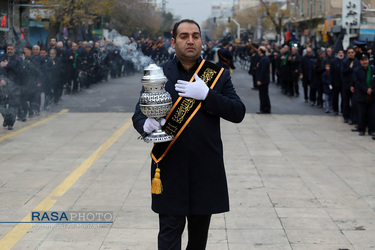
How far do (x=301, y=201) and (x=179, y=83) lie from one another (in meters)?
3.59

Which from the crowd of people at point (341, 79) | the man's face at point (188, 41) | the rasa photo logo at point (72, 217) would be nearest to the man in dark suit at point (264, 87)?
the crowd of people at point (341, 79)

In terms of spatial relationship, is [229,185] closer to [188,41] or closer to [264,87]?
[188,41]

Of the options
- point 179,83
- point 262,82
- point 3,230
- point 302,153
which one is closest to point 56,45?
point 262,82

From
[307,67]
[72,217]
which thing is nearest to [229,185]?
[72,217]

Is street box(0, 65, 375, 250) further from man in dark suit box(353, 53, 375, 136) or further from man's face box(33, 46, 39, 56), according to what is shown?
man's face box(33, 46, 39, 56)

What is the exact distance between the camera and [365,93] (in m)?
12.5

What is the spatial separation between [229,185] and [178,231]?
3.83 m

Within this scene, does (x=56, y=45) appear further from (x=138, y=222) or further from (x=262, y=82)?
(x=138, y=222)

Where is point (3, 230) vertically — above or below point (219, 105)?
below

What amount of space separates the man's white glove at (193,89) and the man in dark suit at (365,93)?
30.2 ft

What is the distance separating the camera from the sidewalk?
5594 millimetres

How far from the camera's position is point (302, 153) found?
1030 centimetres

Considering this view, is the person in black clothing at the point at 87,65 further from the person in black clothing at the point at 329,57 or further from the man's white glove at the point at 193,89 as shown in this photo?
the man's white glove at the point at 193,89

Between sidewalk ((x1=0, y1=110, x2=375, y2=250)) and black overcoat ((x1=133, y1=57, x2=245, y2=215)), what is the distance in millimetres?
1491
